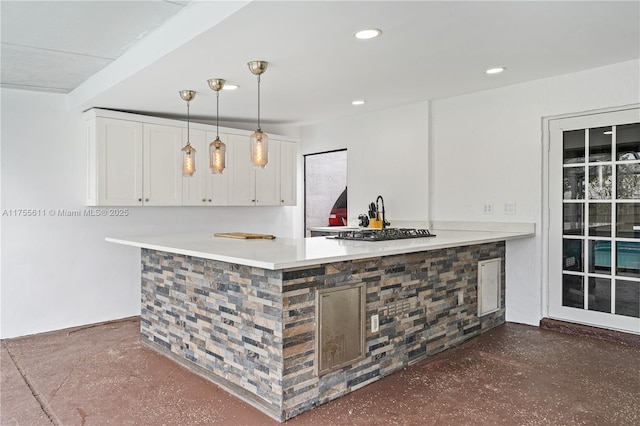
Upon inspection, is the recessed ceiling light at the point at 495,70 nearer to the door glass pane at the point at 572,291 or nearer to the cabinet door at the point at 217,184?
the door glass pane at the point at 572,291

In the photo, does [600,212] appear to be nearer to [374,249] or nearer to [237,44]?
[374,249]

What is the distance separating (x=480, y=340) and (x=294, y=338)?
1992 millimetres

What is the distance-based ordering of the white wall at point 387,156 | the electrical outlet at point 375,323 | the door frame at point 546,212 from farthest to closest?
the white wall at point 387,156 → the door frame at point 546,212 → the electrical outlet at point 375,323

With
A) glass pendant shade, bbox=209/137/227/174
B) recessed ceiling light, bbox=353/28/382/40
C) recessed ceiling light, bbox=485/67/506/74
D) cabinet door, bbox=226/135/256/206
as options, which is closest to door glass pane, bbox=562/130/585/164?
recessed ceiling light, bbox=485/67/506/74

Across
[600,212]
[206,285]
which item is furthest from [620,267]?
[206,285]

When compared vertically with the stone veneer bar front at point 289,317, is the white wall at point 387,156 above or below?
above

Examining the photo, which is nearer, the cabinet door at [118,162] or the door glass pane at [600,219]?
the door glass pane at [600,219]

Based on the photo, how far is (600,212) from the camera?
381cm

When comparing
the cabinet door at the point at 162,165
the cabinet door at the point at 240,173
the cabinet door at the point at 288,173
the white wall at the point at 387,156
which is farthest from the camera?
the cabinet door at the point at 288,173

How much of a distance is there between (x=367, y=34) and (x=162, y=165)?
2860mm

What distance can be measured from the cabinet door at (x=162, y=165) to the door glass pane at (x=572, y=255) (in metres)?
3.85

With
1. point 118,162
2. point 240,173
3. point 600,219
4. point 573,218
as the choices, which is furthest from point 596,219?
point 118,162

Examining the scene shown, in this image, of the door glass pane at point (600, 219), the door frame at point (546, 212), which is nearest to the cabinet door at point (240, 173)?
the door frame at point (546, 212)

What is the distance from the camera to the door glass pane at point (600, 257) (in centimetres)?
377
